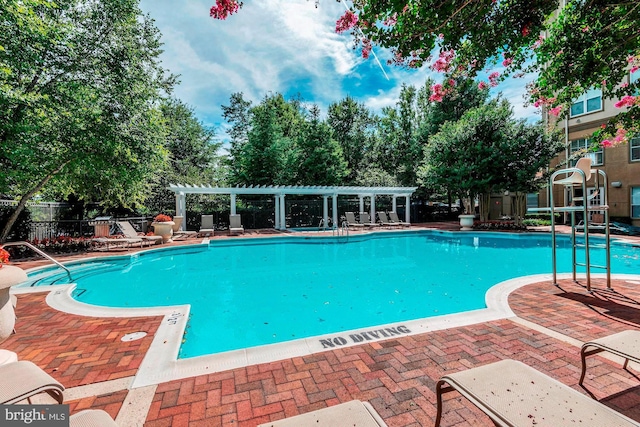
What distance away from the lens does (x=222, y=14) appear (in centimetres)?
343

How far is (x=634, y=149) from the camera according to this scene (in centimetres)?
1415

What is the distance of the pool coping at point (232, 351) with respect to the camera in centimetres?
259

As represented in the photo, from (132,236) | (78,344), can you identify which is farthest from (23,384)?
(132,236)

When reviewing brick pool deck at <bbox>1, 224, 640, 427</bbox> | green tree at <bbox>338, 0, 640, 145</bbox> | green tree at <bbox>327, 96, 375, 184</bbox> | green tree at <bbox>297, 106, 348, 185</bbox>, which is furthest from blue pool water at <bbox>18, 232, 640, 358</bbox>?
green tree at <bbox>327, 96, 375, 184</bbox>

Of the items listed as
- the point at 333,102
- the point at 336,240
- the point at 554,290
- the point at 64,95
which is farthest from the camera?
the point at 333,102

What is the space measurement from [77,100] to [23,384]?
11304 millimetres

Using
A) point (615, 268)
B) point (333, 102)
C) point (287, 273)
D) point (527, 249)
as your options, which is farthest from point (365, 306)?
point (333, 102)

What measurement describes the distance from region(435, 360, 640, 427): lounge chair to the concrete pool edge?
4.82 ft

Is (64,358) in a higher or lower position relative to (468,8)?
lower

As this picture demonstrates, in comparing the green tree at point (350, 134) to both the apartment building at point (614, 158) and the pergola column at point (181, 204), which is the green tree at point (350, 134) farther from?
the pergola column at point (181, 204)

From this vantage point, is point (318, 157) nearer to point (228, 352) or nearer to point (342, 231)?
point (342, 231)

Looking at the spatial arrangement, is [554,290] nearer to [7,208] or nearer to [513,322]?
[513,322]

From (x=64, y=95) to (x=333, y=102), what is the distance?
67.1 feet

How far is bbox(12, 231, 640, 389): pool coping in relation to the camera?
8.50 ft
